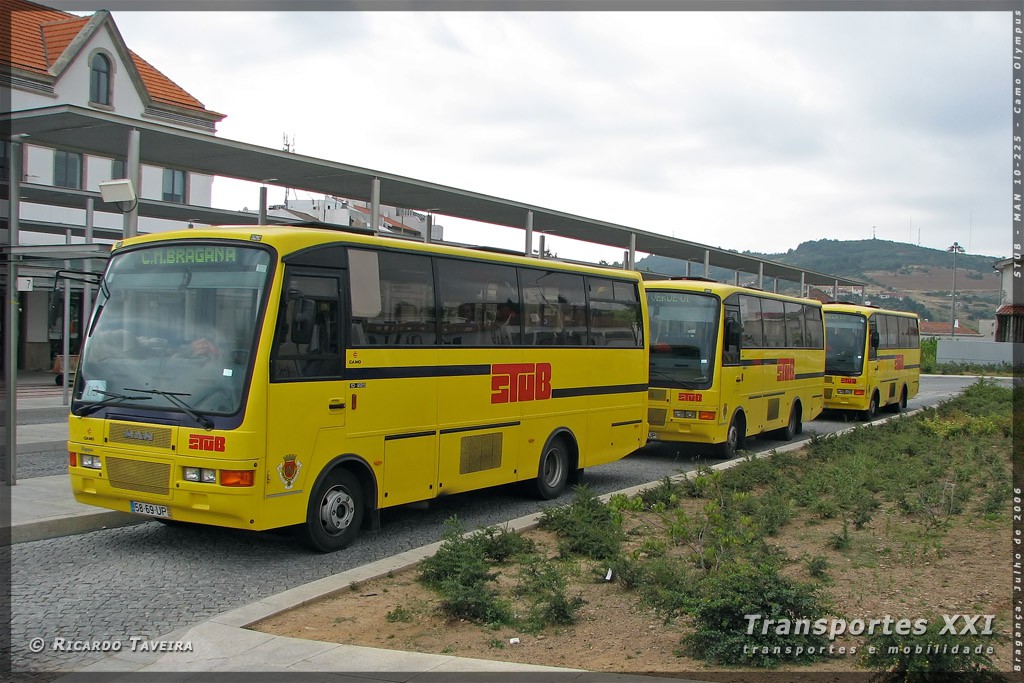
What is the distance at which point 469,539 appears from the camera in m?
8.78

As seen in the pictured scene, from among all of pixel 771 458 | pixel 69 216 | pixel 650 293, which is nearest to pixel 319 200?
pixel 69 216

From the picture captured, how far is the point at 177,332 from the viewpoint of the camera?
8992 millimetres

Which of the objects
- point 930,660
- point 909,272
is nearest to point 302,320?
point 930,660

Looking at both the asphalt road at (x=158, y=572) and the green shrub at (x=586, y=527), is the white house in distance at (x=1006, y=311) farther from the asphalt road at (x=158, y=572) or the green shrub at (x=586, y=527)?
the asphalt road at (x=158, y=572)

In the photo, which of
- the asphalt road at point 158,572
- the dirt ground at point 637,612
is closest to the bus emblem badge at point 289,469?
the asphalt road at point 158,572

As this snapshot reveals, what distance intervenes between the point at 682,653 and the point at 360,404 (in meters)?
4.65

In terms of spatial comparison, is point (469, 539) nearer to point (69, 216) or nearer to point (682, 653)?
point (682, 653)

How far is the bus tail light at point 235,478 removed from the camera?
27.7ft

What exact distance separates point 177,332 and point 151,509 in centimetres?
165

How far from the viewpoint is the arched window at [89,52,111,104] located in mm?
39656

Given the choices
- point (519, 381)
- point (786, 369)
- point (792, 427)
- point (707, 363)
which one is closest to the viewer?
point (519, 381)

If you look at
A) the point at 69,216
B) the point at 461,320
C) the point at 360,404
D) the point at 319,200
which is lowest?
the point at 360,404

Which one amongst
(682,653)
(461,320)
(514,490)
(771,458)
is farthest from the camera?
(771,458)

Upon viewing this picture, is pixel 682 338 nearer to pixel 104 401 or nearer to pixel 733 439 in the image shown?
pixel 733 439
